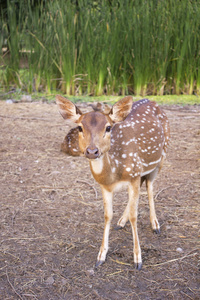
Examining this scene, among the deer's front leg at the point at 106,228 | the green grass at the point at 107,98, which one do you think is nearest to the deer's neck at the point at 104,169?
the deer's front leg at the point at 106,228

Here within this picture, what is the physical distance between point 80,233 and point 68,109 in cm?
104

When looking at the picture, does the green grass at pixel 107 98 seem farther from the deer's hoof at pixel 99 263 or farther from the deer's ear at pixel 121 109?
Result: the deer's hoof at pixel 99 263

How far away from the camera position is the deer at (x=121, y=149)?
2486 mm

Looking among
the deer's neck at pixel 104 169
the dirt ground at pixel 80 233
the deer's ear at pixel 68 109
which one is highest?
the deer's ear at pixel 68 109

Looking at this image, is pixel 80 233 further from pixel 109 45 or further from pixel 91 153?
pixel 109 45

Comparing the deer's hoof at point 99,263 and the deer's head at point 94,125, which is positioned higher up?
the deer's head at point 94,125

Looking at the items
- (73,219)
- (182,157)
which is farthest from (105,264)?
(182,157)

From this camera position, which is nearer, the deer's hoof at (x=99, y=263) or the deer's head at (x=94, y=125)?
the deer's head at (x=94, y=125)

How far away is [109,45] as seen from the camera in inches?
285

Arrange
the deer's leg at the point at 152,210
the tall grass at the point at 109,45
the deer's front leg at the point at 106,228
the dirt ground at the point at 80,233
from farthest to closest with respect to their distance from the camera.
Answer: the tall grass at the point at 109,45 < the deer's leg at the point at 152,210 < the deer's front leg at the point at 106,228 < the dirt ground at the point at 80,233

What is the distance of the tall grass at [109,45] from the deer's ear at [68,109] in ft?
15.6

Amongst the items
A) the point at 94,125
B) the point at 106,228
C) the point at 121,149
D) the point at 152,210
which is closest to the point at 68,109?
the point at 94,125

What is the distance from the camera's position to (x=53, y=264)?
8.86 feet

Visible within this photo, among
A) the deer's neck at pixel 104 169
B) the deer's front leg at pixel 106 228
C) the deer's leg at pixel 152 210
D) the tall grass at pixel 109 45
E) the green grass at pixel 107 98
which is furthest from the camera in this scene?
the green grass at pixel 107 98
